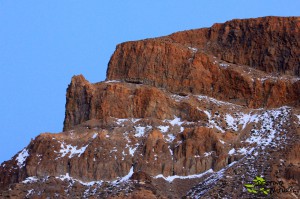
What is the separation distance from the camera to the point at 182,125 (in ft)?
335

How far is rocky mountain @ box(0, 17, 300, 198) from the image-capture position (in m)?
93.5

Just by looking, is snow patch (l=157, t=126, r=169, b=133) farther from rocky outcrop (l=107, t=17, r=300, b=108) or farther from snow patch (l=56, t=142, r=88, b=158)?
rocky outcrop (l=107, t=17, r=300, b=108)

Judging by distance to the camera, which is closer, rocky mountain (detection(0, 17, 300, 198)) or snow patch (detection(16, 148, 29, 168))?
rocky mountain (detection(0, 17, 300, 198))

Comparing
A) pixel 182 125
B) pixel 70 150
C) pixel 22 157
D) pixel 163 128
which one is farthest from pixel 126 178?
pixel 22 157

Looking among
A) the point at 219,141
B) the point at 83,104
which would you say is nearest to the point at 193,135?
the point at 219,141

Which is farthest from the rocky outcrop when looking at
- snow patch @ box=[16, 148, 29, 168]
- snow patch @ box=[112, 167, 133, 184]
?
snow patch @ box=[16, 148, 29, 168]

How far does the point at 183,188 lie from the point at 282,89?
1977 cm

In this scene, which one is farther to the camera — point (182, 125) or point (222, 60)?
point (222, 60)

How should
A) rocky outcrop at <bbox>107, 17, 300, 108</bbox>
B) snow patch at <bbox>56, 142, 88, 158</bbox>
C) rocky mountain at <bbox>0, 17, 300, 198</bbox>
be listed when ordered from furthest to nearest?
rocky outcrop at <bbox>107, 17, 300, 108</bbox> → snow patch at <bbox>56, 142, 88, 158</bbox> → rocky mountain at <bbox>0, 17, 300, 198</bbox>

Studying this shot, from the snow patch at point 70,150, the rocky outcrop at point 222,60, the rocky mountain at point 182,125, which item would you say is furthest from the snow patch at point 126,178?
the rocky outcrop at point 222,60

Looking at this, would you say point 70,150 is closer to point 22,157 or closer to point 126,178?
point 22,157

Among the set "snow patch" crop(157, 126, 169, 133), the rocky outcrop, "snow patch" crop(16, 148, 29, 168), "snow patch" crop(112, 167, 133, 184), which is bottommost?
"snow patch" crop(112, 167, 133, 184)

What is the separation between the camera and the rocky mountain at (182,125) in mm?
93500

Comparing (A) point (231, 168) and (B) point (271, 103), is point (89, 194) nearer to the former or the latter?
(A) point (231, 168)
